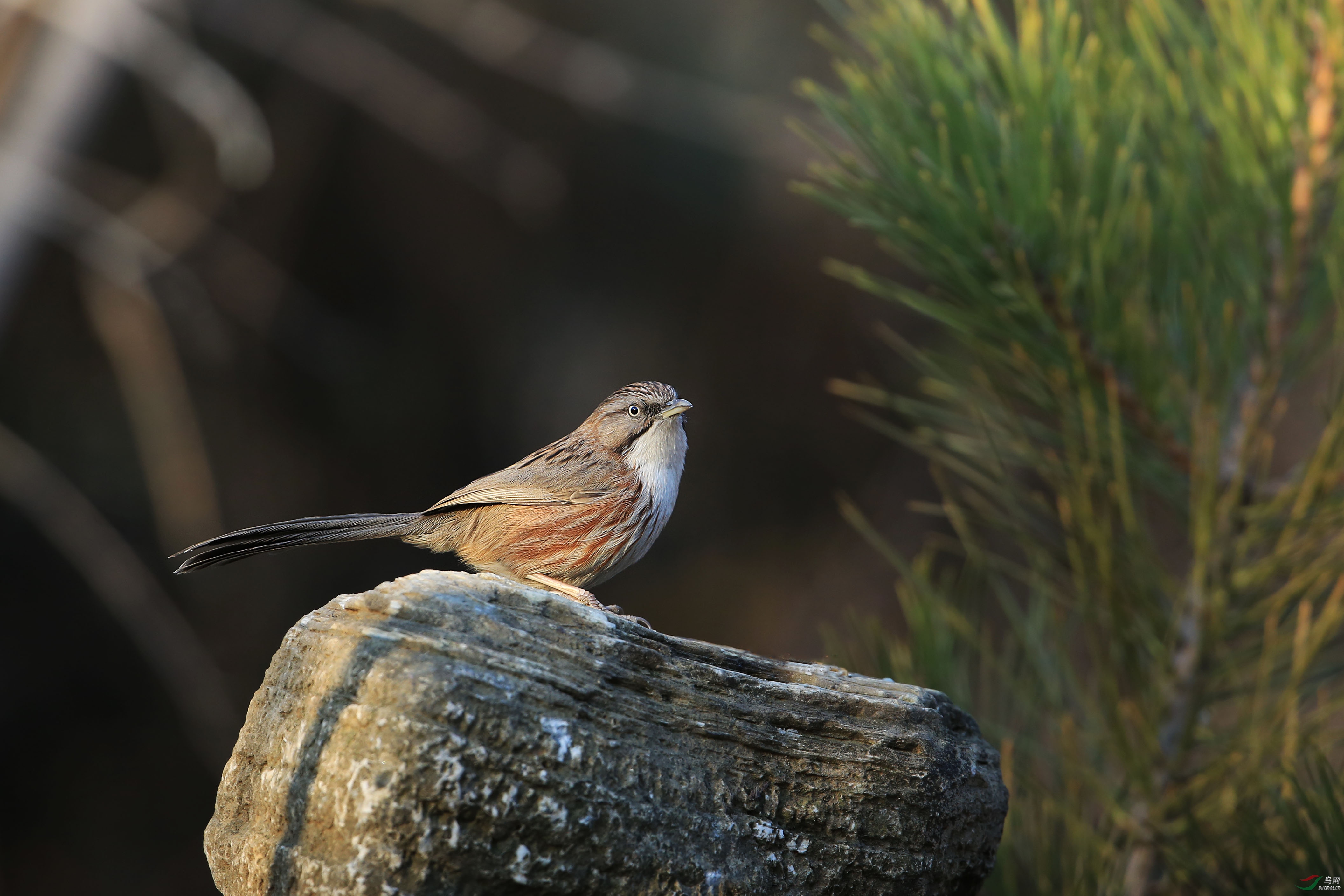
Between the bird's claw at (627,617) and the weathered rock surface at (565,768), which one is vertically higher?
the bird's claw at (627,617)

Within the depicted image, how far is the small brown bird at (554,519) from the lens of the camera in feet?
9.17

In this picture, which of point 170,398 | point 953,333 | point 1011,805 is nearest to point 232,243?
point 170,398

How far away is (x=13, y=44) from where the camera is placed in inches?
183

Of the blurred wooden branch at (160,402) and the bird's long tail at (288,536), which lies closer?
the bird's long tail at (288,536)

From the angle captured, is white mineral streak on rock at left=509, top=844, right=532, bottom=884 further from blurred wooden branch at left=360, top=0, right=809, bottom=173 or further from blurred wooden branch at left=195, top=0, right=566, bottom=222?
blurred wooden branch at left=195, top=0, right=566, bottom=222

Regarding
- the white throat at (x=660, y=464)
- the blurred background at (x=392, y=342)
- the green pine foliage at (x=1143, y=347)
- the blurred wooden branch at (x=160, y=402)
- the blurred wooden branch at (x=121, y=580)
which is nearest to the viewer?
the green pine foliage at (x=1143, y=347)

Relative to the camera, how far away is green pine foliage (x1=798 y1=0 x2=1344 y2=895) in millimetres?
2219

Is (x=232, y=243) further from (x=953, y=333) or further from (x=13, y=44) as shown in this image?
(x=953, y=333)

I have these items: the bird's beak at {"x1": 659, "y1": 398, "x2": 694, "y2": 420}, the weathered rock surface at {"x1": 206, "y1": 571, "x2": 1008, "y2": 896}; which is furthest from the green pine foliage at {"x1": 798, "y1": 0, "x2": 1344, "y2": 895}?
the bird's beak at {"x1": 659, "y1": 398, "x2": 694, "y2": 420}

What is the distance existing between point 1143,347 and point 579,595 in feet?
4.55

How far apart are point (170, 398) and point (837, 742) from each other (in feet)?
15.3

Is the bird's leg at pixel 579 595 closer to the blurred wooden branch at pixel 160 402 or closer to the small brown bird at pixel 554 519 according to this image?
the small brown bird at pixel 554 519

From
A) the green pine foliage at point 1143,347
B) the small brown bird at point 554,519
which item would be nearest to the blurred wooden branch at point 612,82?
the small brown bird at point 554,519

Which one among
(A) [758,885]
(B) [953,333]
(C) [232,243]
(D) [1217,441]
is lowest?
(A) [758,885]
